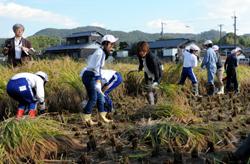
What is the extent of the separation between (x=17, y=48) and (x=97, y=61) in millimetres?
2878

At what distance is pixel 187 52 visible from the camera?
11.8m

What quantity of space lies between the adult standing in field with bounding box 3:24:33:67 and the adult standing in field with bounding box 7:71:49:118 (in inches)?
91.7

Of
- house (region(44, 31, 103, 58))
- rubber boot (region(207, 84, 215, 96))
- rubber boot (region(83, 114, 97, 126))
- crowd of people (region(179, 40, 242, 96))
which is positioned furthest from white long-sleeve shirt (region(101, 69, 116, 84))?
house (region(44, 31, 103, 58))

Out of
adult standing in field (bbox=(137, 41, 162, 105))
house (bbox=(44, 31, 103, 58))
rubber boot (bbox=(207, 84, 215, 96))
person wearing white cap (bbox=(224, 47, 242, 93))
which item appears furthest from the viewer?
house (bbox=(44, 31, 103, 58))

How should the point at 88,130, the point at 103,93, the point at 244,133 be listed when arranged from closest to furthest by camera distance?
1. the point at 244,133
2. the point at 88,130
3. the point at 103,93

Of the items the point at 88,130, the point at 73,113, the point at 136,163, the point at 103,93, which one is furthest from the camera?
the point at 73,113

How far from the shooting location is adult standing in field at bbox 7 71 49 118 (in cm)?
697

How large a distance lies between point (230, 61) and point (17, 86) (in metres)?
8.26

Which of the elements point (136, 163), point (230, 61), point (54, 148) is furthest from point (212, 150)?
point (230, 61)

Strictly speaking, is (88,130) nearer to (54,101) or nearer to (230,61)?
(54,101)

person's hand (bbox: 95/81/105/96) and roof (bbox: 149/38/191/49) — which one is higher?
roof (bbox: 149/38/191/49)

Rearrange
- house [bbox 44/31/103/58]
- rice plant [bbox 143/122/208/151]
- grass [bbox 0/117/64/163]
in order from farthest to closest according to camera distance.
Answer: house [bbox 44/31/103/58]
rice plant [bbox 143/122/208/151]
grass [bbox 0/117/64/163]

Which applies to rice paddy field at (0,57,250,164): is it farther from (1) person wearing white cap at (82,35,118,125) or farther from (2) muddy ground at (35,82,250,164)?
(1) person wearing white cap at (82,35,118,125)

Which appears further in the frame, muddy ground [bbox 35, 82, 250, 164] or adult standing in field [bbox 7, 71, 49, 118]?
adult standing in field [bbox 7, 71, 49, 118]
